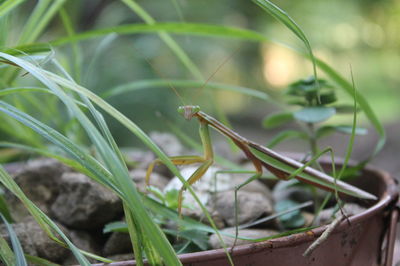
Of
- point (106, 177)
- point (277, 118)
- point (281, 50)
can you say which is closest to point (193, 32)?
point (277, 118)

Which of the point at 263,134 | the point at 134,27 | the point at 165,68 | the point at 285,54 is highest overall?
the point at 134,27

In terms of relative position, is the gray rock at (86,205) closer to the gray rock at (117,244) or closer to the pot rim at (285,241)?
the gray rock at (117,244)

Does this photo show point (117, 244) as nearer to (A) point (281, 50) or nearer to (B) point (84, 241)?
(B) point (84, 241)

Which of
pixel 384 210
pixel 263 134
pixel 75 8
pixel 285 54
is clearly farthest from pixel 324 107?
pixel 285 54

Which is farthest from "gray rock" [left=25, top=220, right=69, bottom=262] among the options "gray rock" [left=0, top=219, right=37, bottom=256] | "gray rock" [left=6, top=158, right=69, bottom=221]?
"gray rock" [left=6, top=158, right=69, bottom=221]

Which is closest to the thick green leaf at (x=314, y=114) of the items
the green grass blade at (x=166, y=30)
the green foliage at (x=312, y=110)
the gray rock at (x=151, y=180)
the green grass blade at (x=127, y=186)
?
the green foliage at (x=312, y=110)

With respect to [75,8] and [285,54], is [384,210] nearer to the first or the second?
[75,8]
